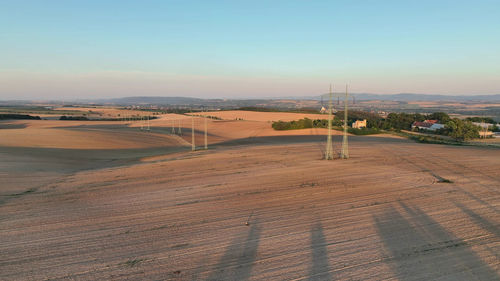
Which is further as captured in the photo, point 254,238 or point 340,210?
point 340,210

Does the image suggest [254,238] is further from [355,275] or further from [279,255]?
[355,275]

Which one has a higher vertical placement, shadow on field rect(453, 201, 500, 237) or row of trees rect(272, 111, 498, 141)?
row of trees rect(272, 111, 498, 141)

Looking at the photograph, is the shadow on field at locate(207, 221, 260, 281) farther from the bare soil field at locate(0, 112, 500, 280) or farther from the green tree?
the green tree

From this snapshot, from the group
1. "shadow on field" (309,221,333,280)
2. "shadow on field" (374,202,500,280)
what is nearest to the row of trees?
"shadow on field" (374,202,500,280)

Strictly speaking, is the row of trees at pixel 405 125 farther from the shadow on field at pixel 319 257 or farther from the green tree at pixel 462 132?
the shadow on field at pixel 319 257

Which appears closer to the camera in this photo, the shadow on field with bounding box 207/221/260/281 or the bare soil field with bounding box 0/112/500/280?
the shadow on field with bounding box 207/221/260/281

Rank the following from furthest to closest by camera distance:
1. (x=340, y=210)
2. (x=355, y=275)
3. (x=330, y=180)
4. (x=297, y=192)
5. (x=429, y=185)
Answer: (x=330, y=180) → (x=429, y=185) → (x=297, y=192) → (x=340, y=210) → (x=355, y=275)

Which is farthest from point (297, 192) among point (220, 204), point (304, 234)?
point (304, 234)
